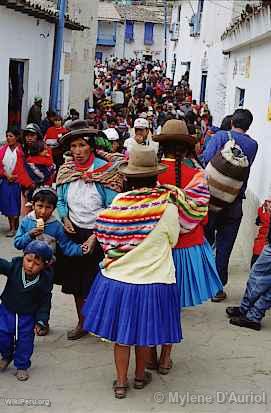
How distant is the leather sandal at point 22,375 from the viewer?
4172 millimetres

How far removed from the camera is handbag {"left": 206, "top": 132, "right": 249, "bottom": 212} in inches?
198

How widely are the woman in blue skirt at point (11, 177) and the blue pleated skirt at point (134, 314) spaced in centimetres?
394

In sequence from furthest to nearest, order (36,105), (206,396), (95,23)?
(95,23) → (36,105) → (206,396)

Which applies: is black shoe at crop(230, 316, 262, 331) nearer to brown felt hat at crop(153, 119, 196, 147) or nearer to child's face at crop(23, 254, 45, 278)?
brown felt hat at crop(153, 119, 196, 147)

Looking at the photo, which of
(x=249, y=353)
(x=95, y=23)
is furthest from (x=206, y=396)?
(x=95, y=23)

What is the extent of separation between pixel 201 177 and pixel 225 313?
176cm

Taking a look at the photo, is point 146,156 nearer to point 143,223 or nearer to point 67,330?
point 143,223

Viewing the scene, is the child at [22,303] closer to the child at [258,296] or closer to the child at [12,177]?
the child at [258,296]

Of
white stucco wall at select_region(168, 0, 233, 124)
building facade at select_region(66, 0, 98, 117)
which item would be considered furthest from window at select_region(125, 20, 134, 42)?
building facade at select_region(66, 0, 98, 117)

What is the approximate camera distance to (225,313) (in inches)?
225

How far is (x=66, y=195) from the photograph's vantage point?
4.66 meters

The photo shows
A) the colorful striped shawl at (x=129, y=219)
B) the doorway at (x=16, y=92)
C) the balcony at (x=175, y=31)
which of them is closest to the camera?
the colorful striped shawl at (x=129, y=219)

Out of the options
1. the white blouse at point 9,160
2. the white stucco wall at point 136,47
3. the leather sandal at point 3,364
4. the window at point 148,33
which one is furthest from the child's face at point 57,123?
the window at point 148,33

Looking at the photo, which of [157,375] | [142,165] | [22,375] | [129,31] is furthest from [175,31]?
[22,375]
